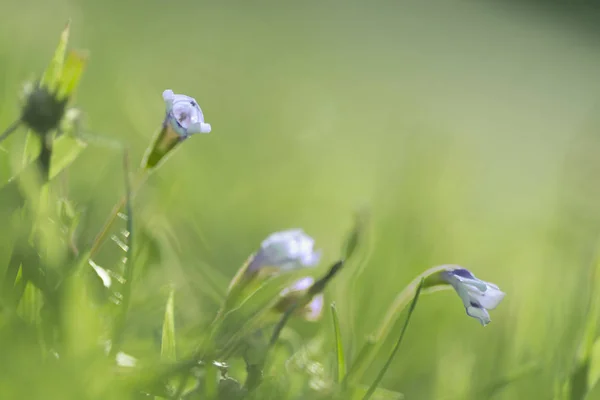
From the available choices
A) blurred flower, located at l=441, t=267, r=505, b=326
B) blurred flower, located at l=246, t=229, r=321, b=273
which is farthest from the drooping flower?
blurred flower, located at l=441, t=267, r=505, b=326

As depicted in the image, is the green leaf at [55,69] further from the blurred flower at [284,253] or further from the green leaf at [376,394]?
the green leaf at [376,394]

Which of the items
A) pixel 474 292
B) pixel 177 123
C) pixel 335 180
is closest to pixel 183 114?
pixel 177 123

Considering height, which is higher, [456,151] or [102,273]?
[456,151]

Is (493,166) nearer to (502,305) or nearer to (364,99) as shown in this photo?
(364,99)

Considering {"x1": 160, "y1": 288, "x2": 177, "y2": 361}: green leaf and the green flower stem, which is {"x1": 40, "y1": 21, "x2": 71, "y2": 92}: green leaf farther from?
the green flower stem

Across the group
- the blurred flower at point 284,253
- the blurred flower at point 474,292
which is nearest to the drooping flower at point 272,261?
the blurred flower at point 284,253

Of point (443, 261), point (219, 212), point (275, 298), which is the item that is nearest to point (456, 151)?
point (443, 261)

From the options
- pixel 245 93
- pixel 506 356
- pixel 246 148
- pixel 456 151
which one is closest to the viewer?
pixel 506 356
